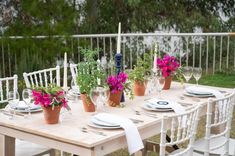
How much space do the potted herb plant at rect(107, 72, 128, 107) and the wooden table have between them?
9 centimetres

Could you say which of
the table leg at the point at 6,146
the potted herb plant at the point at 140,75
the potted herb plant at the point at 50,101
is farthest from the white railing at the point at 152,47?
the potted herb plant at the point at 50,101

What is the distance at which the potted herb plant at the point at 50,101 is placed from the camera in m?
2.36

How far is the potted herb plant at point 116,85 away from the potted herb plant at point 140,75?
1.17 ft

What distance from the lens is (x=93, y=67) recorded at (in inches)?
102

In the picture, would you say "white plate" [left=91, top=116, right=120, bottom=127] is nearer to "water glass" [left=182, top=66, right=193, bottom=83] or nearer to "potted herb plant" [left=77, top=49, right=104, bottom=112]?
"potted herb plant" [left=77, top=49, right=104, bottom=112]

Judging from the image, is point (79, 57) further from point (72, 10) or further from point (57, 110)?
point (57, 110)

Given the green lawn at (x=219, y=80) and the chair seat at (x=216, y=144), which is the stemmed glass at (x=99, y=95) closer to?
the chair seat at (x=216, y=144)

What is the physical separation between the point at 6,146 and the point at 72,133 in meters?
0.65

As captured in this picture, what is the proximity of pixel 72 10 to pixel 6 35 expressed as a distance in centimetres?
110

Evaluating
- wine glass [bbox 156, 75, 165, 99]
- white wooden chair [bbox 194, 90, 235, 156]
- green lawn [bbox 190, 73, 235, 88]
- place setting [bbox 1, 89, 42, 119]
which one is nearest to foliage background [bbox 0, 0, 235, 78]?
green lawn [bbox 190, 73, 235, 88]

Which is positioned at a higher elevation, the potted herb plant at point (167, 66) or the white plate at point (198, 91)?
the potted herb plant at point (167, 66)

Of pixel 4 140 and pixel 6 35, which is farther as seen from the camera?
pixel 6 35

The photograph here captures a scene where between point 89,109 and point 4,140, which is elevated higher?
point 89,109

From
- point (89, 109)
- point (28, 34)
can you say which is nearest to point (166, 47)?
point (28, 34)
